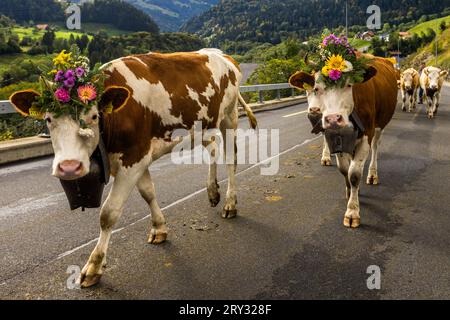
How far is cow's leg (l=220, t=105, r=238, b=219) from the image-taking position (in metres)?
5.54

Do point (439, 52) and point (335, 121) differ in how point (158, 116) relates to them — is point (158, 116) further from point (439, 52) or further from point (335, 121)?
point (439, 52)

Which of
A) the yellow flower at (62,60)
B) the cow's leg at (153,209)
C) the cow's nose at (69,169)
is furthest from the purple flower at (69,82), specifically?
the cow's leg at (153,209)

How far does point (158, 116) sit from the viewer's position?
4.26 m

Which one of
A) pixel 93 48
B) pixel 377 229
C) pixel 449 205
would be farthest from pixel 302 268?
pixel 93 48

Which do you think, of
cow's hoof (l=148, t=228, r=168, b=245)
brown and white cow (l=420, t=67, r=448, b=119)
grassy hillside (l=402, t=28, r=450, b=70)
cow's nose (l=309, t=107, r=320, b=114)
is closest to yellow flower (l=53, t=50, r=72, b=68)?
cow's hoof (l=148, t=228, r=168, b=245)

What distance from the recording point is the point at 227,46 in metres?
196

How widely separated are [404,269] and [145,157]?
2.57m

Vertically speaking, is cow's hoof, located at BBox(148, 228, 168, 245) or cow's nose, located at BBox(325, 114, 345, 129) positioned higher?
cow's nose, located at BBox(325, 114, 345, 129)

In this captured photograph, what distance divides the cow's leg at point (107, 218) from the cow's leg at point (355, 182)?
8.59 ft

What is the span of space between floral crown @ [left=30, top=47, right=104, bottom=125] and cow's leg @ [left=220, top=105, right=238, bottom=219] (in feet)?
8.17

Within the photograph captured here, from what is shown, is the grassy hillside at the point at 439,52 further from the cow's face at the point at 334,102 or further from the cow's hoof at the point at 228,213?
the cow's hoof at the point at 228,213

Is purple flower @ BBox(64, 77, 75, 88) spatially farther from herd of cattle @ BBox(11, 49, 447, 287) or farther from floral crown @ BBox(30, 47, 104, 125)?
herd of cattle @ BBox(11, 49, 447, 287)

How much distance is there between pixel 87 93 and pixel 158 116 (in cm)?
96

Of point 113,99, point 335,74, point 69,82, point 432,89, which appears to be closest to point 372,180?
point 335,74
